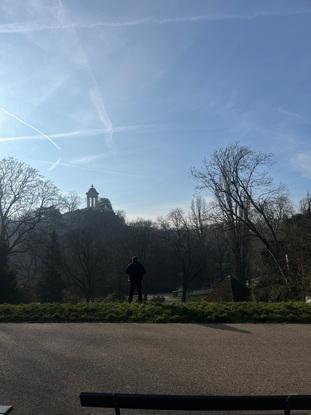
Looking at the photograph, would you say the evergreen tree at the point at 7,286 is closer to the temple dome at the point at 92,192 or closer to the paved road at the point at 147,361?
the paved road at the point at 147,361

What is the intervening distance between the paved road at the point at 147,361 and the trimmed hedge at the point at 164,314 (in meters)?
0.68

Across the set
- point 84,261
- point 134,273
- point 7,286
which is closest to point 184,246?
point 84,261

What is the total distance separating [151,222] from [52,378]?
6932cm

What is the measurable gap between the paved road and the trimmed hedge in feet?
2.24

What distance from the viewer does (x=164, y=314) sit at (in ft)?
38.9

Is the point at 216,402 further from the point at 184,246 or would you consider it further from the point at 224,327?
the point at 184,246

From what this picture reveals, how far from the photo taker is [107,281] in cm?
6084

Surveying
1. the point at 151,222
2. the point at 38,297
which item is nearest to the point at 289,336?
the point at 38,297

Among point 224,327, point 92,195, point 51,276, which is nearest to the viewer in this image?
point 224,327

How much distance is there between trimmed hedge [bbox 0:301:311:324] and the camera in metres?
11.2

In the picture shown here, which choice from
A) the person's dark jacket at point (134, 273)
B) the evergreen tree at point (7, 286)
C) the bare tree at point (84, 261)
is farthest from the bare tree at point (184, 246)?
the person's dark jacket at point (134, 273)

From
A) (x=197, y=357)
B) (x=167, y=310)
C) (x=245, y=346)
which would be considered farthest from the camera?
(x=167, y=310)

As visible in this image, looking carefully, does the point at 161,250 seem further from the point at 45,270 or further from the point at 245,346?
the point at 245,346

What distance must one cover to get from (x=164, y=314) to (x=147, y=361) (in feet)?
14.3
